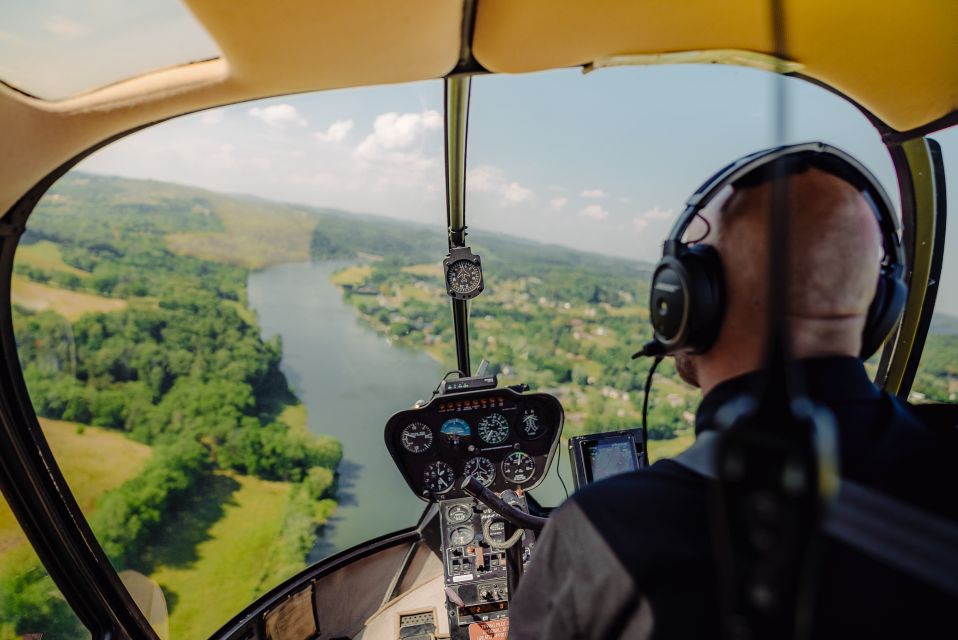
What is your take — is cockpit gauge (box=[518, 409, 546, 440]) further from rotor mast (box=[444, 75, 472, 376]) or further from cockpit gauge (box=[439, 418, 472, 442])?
rotor mast (box=[444, 75, 472, 376])

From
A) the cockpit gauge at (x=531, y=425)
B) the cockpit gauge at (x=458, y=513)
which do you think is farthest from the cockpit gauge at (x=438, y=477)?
the cockpit gauge at (x=531, y=425)

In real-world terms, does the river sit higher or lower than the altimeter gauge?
lower

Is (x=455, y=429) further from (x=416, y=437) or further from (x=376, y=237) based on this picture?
(x=376, y=237)

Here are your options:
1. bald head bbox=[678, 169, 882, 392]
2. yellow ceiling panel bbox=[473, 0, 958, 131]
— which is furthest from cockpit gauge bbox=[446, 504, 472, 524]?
bald head bbox=[678, 169, 882, 392]

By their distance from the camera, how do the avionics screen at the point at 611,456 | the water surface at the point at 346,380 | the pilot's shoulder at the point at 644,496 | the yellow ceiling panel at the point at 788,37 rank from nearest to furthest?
the pilot's shoulder at the point at 644,496 → the yellow ceiling panel at the point at 788,37 → the avionics screen at the point at 611,456 → the water surface at the point at 346,380

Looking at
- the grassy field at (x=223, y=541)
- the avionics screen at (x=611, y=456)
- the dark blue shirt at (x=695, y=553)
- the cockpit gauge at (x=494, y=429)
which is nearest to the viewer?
the dark blue shirt at (x=695, y=553)

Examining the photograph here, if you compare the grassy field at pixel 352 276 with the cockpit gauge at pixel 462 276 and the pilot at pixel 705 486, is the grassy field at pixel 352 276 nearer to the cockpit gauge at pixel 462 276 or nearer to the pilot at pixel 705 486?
the cockpit gauge at pixel 462 276

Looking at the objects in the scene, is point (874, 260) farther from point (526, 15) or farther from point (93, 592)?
point (93, 592)
